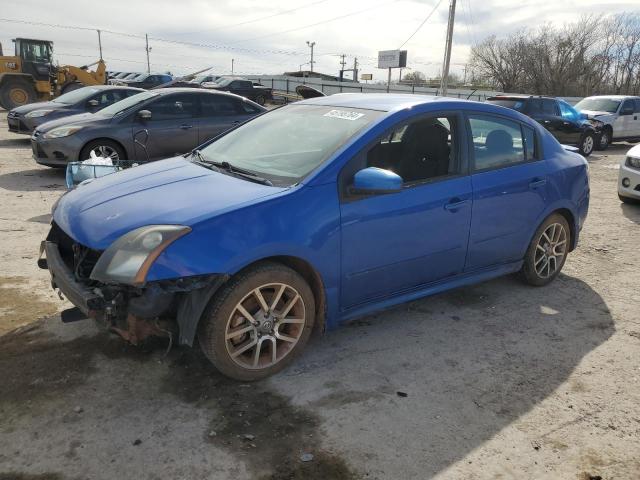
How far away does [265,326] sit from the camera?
304 cm

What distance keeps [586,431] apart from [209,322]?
6.85 feet

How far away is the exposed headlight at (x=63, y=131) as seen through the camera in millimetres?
8422

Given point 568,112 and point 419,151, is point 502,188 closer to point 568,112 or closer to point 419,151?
point 419,151

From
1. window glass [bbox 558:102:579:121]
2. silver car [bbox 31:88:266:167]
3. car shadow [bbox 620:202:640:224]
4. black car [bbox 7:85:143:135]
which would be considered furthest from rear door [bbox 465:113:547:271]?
window glass [bbox 558:102:579:121]

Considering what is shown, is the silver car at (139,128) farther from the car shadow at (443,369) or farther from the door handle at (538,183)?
the car shadow at (443,369)

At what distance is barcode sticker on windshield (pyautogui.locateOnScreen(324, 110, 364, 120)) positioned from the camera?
3.60 meters

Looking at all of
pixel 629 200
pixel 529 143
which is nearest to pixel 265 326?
pixel 529 143

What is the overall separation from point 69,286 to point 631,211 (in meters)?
7.95

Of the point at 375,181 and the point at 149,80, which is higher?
the point at 149,80

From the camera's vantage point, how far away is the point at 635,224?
7.17 metres

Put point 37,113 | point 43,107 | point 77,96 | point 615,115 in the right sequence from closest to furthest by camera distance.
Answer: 1. point 37,113
2. point 43,107
3. point 77,96
4. point 615,115

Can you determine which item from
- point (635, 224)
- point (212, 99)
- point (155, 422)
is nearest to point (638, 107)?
point (635, 224)

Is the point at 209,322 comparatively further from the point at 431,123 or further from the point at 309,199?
the point at 431,123

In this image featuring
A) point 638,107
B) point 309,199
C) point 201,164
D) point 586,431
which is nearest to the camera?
point 586,431
